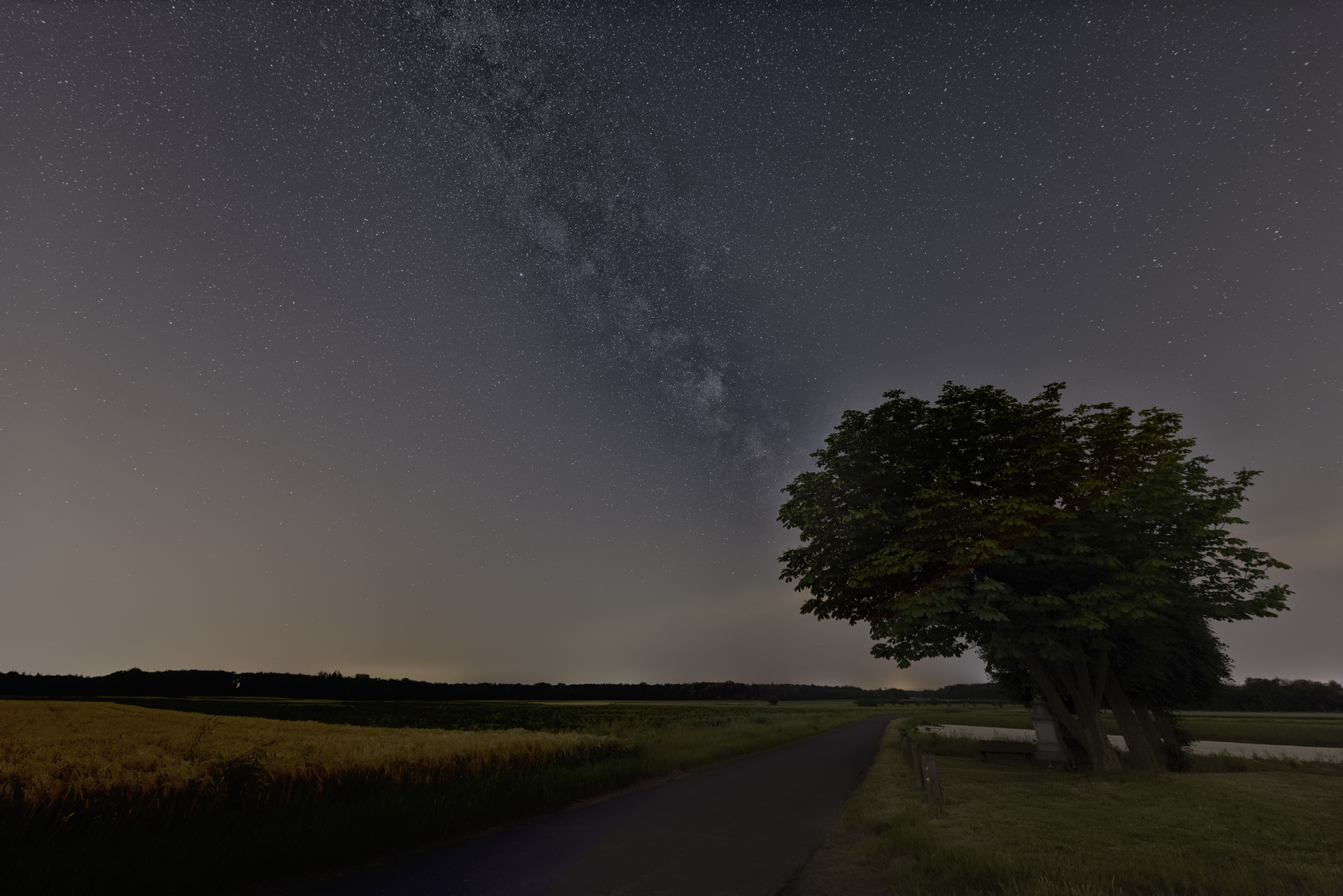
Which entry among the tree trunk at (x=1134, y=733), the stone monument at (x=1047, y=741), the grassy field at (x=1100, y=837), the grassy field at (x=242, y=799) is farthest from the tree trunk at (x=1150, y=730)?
the grassy field at (x=242, y=799)

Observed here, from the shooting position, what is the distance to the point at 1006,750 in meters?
21.3

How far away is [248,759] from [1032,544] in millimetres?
20075

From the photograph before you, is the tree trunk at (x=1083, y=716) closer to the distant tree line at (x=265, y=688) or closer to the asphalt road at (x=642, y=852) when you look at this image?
the asphalt road at (x=642, y=852)

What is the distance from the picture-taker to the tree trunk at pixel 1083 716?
17.5m

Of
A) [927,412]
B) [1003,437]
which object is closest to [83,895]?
[927,412]

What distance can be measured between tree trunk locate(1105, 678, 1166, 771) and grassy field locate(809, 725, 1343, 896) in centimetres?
279

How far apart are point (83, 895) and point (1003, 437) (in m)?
23.5

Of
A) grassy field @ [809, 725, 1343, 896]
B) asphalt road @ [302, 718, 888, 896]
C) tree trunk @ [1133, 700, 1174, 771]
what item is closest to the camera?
grassy field @ [809, 725, 1343, 896]

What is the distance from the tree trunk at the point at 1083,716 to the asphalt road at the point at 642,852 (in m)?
7.67

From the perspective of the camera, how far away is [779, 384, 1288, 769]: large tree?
16.6 meters

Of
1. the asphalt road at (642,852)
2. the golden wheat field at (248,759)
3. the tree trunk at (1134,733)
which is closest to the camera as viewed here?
the asphalt road at (642,852)

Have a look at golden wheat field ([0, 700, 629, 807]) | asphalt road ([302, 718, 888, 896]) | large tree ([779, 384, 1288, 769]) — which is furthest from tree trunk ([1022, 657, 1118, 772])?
golden wheat field ([0, 700, 629, 807])

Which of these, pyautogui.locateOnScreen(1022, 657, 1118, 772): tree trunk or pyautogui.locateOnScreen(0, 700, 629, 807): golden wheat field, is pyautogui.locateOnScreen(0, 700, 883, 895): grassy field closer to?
pyautogui.locateOnScreen(0, 700, 629, 807): golden wheat field

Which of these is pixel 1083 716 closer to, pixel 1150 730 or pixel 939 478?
pixel 1150 730
